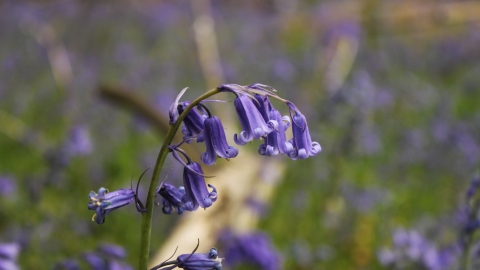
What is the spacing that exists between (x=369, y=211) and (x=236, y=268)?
7.42ft

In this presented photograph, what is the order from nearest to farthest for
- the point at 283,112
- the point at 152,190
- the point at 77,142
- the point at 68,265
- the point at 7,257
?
the point at 152,190 < the point at 68,265 < the point at 7,257 < the point at 77,142 < the point at 283,112

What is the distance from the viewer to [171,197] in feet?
4.57

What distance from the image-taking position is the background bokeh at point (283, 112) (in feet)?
14.2

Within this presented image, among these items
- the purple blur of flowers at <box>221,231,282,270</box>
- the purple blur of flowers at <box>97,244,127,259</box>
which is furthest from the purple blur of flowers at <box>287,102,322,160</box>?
the purple blur of flowers at <box>221,231,282,270</box>

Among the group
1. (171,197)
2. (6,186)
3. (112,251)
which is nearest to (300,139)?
(171,197)

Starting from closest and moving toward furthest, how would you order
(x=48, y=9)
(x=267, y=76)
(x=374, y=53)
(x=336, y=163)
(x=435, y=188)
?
(x=336, y=163), (x=435, y=188), (x=267, y=76), (x=374, y=53), (x=48, y=9)

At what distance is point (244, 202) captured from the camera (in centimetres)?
427

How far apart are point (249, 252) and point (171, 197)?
1.62 meters

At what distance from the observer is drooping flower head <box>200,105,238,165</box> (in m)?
1.34

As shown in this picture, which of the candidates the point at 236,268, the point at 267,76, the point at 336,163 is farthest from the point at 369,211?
the point at 267,76

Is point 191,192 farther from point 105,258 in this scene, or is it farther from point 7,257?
point 7,257

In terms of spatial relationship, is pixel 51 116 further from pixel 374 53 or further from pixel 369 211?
pixel 374 53

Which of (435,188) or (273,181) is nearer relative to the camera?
(273,181)

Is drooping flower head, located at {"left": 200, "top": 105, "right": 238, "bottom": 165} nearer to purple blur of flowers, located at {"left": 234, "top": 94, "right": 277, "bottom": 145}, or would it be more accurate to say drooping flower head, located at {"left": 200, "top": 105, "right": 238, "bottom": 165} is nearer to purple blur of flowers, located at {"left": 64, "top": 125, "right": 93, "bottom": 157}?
purple blur of flowers, located at {"left": 234, "top": 94, "right": 277, "bottom": 145}
